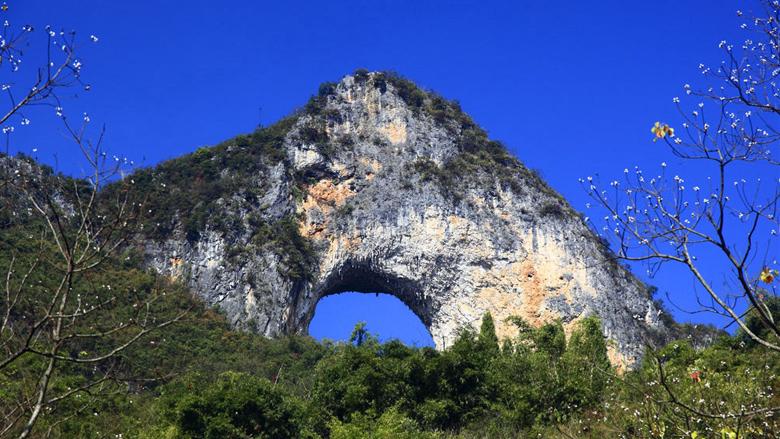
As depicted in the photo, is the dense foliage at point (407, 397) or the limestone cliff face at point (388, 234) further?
the limestone cliff face at point (388, 234)

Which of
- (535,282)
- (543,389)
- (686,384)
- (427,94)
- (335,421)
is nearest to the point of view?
(686,384)

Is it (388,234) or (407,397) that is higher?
(388,234)

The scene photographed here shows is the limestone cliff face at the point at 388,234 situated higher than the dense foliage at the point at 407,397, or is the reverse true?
the limestone cliff face at the point at 388,234

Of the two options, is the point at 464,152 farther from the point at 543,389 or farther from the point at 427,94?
the point at 543,389

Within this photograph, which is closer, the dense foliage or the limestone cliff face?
the dense foliage

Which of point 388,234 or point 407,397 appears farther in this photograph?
point 388,234

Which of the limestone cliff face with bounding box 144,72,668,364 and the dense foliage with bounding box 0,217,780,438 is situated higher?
the limestone cliff face with bounding box 144,72,668,364

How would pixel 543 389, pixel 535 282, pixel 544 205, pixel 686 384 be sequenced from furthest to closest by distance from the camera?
pixel 544 205 → pixel 535 282 → pixel 543 389 → pixel 686 384

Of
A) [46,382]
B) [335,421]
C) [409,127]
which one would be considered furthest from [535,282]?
[46,382]
